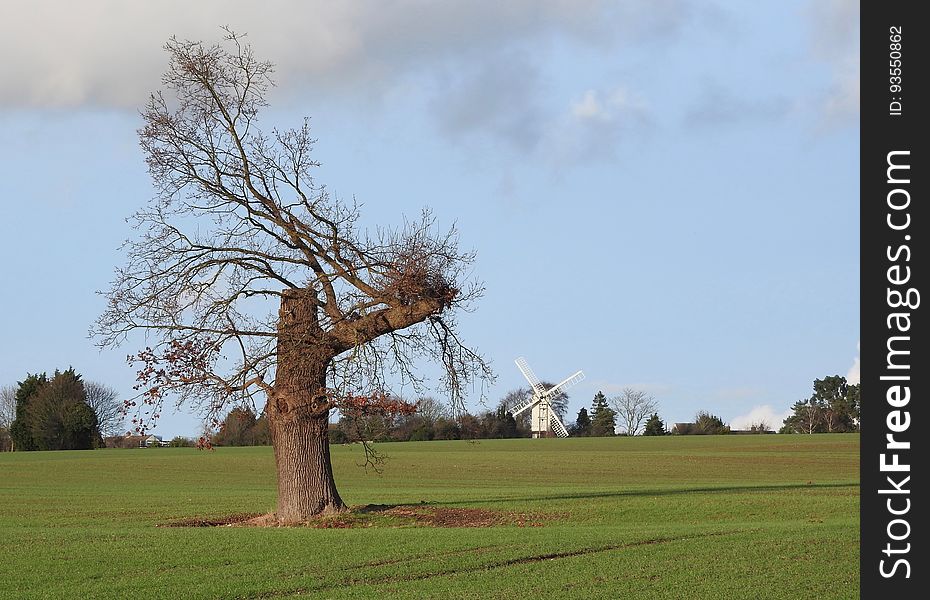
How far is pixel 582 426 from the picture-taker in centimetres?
13762

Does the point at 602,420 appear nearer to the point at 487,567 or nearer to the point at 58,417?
the point at 58,417

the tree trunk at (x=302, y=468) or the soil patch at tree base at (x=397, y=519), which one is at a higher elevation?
the tree trunk at (x=302, y=468)

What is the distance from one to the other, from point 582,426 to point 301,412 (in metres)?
114

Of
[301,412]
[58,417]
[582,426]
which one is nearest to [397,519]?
[301,412]

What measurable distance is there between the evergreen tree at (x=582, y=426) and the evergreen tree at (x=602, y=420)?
0.68 m

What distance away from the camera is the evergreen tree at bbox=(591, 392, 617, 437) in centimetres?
13712

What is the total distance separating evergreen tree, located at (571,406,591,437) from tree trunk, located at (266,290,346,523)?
4410 inches

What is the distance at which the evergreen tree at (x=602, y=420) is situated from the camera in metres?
137

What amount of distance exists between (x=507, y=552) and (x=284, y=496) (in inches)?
346

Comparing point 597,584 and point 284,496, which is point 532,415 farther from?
point 597,584

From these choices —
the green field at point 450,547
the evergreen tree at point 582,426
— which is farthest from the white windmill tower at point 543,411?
the green field at point 450,547

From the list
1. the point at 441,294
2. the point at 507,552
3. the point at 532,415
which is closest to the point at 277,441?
the point at 441,294

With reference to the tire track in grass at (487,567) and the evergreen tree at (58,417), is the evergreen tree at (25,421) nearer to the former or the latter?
the evergreen tree at (58,417)

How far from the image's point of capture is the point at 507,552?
61.8 feet
